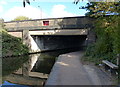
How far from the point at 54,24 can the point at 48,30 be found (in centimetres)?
126

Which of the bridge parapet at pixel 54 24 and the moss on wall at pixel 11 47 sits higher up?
the bridge parapet at pixel 54 24

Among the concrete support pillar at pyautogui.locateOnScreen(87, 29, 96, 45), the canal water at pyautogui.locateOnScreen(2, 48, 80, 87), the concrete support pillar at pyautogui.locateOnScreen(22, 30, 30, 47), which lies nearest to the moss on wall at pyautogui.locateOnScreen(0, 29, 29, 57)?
the concrete support pillar at pyautogui.locateOnScreen(22, 30, 30, 47)

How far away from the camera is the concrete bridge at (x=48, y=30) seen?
1440cm

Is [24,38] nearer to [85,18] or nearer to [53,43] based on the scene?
[53,43]

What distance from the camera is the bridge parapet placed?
14.3m

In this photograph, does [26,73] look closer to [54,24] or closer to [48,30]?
[54,24]

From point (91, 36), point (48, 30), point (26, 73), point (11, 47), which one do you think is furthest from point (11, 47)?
point (91, 36)

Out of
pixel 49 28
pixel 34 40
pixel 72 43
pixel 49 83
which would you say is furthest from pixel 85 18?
pixel 72 43

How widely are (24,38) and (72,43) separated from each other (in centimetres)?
1329

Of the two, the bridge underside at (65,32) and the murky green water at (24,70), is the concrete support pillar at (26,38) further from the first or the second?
the murky green water at (24,70)

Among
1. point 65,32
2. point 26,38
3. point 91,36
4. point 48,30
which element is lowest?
point 26,38

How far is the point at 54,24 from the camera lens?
634 inches

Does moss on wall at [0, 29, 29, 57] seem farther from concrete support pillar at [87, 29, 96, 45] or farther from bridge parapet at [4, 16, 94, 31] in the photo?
concrete support pillar at [87, 29, 96, 45]

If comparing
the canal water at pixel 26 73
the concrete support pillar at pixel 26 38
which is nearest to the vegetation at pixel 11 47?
the concrete support pillar at pixel 26 38
